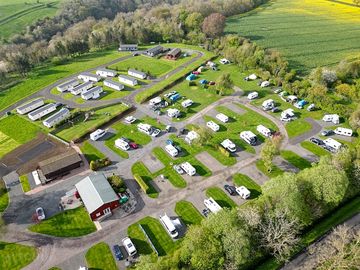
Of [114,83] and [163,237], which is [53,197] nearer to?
[163,237]

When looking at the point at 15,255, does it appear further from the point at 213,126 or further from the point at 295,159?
the point at 295,159

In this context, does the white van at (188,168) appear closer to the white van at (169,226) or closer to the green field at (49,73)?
the white van at (169,226)

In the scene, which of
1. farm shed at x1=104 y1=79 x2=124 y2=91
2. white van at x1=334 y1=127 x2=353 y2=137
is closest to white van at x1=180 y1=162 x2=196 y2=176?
white van at x1=334 y1=127 x2=353 y2=137

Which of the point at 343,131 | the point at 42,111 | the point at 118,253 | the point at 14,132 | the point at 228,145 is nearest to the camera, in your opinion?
the point at 118,253

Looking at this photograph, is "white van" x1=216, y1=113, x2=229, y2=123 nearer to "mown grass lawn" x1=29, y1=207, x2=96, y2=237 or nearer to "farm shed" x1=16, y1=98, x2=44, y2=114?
"mown grass lawn" x1=29, y1=207, x2=96, y2=237

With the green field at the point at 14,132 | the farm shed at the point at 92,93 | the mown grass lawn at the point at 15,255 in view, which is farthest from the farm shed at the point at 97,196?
the farm shed at the point at 92,93

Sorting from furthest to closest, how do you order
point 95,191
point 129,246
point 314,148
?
1. point 314,148
2. point 95,191
3. point 129,246

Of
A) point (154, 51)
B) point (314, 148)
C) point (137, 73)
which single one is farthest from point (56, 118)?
point (314, 148)
